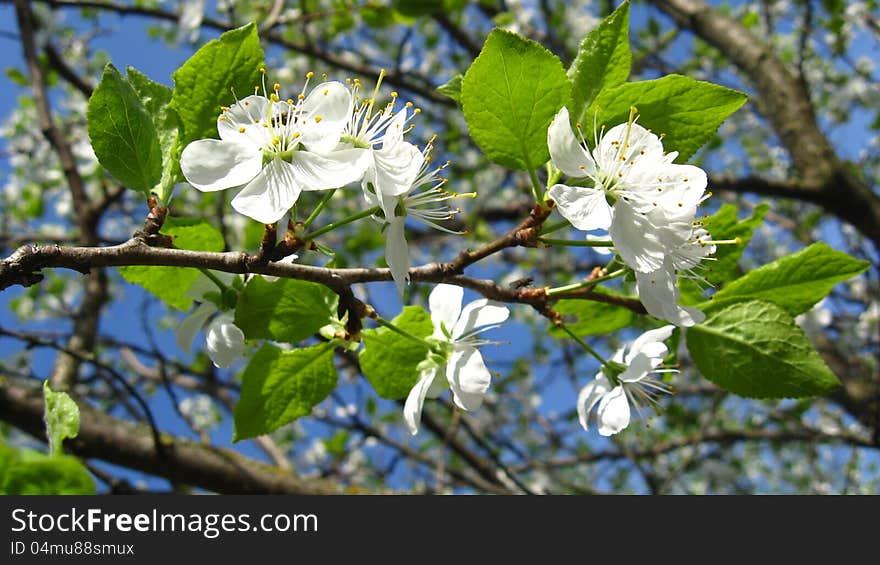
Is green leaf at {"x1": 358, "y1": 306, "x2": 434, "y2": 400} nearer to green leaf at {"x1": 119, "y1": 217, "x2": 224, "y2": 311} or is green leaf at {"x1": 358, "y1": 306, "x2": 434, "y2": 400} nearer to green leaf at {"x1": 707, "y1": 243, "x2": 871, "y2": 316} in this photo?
green leaf at {"x1": 119, "y1": 217, "x2": 224, "y2": 311}

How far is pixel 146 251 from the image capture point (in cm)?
97

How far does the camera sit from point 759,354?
3.87 ft

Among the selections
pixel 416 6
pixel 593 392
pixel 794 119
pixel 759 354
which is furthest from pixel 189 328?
pixel 794 119

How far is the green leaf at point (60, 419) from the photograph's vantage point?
85 centimetres

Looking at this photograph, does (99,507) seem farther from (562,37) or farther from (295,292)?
(562,37)

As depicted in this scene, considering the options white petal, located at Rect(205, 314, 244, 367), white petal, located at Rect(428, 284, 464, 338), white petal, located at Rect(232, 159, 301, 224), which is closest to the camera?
white petal, located at Rect(232, 159, 301, 224)

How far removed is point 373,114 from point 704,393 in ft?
13.6

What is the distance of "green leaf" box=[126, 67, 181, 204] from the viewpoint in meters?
1.07

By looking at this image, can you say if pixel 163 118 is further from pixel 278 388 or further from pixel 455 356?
pixel 455 356

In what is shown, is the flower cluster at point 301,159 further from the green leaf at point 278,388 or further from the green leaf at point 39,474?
the green leaf at point 39,474

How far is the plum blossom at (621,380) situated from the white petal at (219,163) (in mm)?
736

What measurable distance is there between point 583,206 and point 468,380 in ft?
1.13

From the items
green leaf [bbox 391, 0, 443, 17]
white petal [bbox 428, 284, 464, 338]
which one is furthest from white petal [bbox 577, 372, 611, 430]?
green leaf [bbox 391, 0, 443, 17]

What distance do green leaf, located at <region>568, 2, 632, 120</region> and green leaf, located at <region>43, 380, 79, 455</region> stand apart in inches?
31.7
